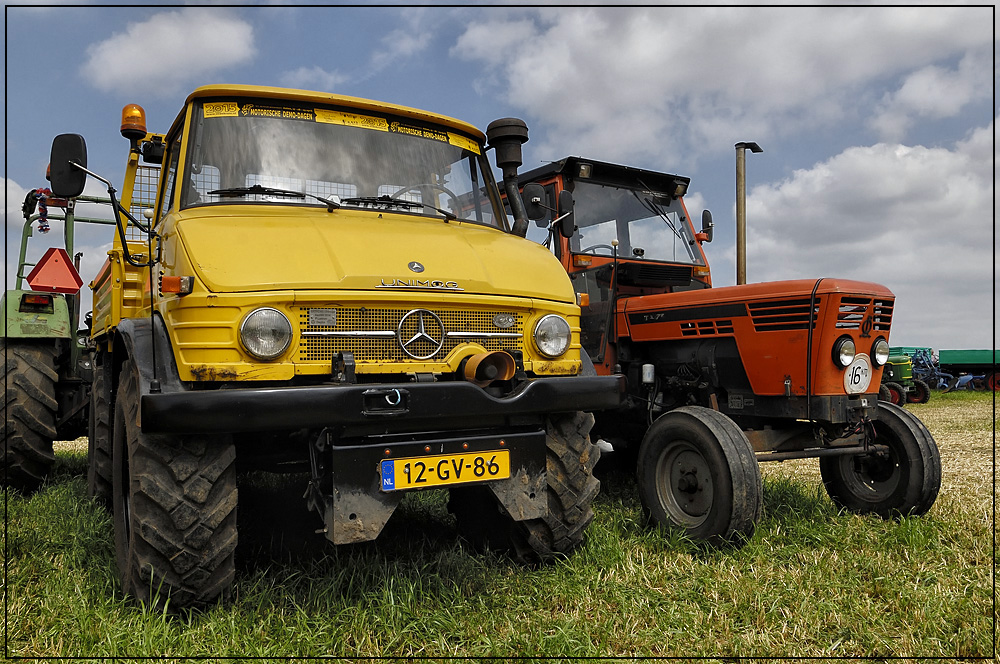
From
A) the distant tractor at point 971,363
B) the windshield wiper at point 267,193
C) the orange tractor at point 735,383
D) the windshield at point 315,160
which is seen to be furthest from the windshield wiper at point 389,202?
the distant tractor at point 971,363

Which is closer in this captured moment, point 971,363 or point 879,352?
point 879,352

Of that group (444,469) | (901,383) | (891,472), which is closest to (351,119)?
(444,469)

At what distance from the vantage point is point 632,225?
22.7 ft

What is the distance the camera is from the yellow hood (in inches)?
133

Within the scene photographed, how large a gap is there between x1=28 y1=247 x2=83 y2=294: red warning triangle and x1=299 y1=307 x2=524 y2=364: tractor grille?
4668 mm

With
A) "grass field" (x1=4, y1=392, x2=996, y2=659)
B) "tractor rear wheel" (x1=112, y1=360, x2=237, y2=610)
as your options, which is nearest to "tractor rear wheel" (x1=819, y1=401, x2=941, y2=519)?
"grass field" (x1=4, y1=392, x2=996, y2=659)

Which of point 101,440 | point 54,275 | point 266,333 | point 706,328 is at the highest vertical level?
point 54,275

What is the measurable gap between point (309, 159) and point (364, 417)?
5.45 ft

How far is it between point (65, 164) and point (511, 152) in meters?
2.55

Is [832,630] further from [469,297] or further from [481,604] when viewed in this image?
[469,297]

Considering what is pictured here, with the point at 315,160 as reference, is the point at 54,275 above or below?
below

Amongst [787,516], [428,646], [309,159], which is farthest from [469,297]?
[787,516]

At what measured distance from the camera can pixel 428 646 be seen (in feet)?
A: 10.7

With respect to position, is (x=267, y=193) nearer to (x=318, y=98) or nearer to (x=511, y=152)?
(x=318, y=98)
